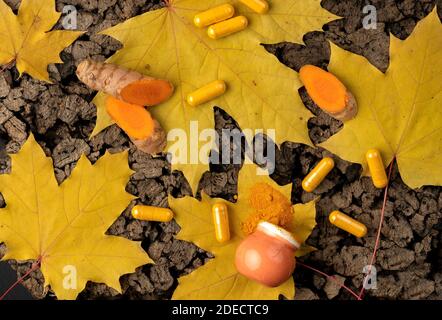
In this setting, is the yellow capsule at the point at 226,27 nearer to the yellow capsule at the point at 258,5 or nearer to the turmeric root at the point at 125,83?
the yellow capsule at the point at 258,5

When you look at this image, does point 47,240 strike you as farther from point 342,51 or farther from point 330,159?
point 342,51

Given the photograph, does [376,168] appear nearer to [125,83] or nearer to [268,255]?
[268,255]

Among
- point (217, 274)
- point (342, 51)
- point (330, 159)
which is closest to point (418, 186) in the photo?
point (330, 159)
